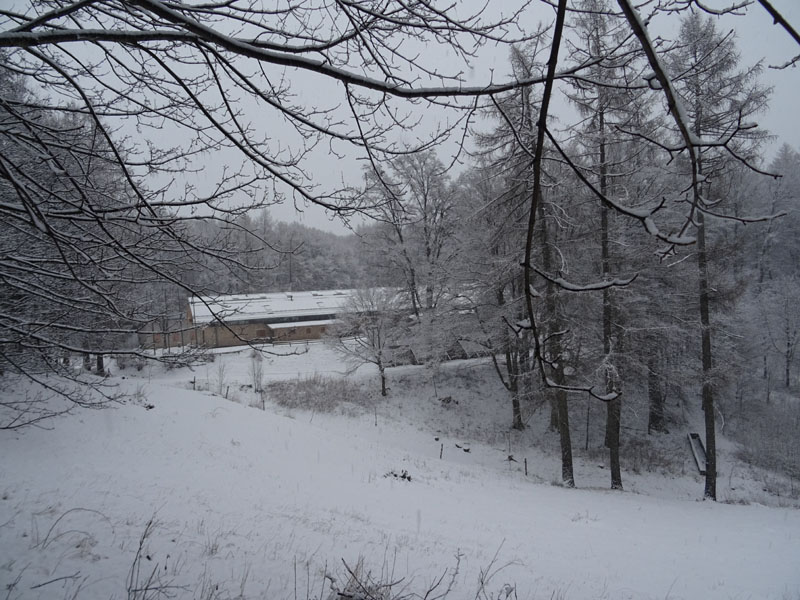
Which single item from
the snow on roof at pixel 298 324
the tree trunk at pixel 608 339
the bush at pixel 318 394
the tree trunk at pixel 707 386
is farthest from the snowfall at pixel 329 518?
the snow on roof at pixel 298 324

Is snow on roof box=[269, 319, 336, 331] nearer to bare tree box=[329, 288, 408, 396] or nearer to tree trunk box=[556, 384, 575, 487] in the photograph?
bare tree box=[329, 288, 408, 396]

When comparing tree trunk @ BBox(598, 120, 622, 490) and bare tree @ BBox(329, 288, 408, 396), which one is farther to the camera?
bare tree @ BBox(329, 288, 408, 396)

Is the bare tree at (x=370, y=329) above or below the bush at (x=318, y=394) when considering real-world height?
above

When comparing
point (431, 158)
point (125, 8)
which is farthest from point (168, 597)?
point (431, 158)

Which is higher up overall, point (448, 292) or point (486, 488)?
point (448, 292)

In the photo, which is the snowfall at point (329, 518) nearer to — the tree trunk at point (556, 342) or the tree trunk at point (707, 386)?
the tree trunk at point (556, 342)

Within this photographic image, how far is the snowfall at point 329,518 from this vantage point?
3.93 meters

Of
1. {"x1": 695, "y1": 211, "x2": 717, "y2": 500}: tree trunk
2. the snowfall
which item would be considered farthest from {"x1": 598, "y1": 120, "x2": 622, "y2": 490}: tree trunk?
{"x1": 695, "y1": 211, "x2": 717, "y2": 500}: tree trunk

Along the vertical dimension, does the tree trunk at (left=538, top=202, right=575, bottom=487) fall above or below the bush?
above

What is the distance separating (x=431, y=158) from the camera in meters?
16.8

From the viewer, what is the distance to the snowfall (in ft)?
12.9

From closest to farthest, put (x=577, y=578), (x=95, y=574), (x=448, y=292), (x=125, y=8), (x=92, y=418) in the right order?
1. (x=125, y=8)
2. (x=95, y=574)
3. (x=577, y=578)
4. (x=92, y=418)
5. (x=448, y=292)

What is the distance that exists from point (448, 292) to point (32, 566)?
14.1 meters

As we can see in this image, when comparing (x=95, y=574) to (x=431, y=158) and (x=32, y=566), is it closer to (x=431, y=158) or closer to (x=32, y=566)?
(x=32, y=566)
